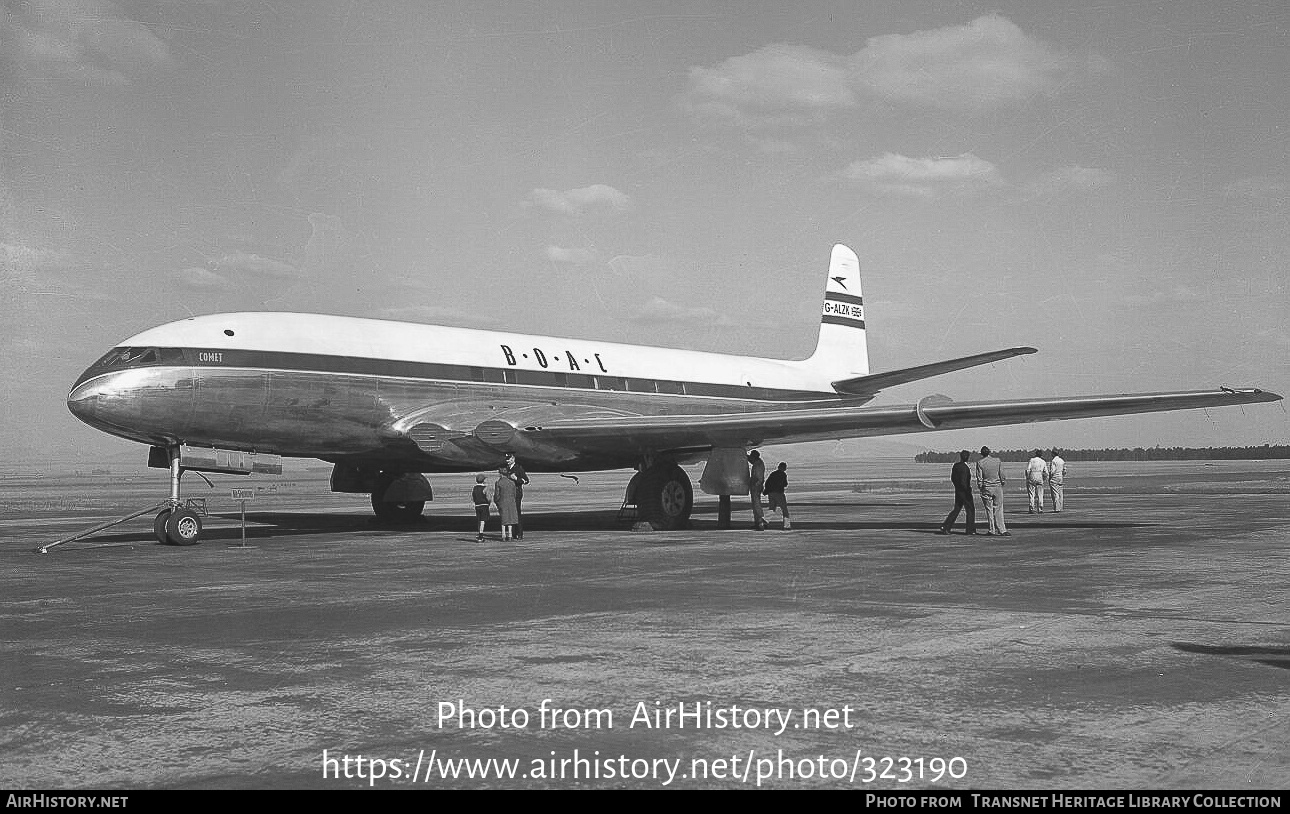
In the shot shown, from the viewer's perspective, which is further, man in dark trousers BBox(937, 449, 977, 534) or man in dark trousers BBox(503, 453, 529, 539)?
man in dark trousers BBox(937, 449, 977, 534)

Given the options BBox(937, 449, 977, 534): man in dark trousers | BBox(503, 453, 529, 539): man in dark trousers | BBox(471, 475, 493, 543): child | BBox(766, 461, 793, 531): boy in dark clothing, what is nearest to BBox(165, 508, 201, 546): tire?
BBox(471, 475, 493, 543): child

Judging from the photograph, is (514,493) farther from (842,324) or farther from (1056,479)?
(842,324)

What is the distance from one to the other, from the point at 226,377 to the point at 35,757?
49.1ft

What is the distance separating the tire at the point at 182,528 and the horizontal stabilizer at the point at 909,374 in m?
16.4

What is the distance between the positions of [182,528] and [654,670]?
1407cm

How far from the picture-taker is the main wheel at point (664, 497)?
2303 centimetres

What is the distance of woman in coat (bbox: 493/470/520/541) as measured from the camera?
19719mm

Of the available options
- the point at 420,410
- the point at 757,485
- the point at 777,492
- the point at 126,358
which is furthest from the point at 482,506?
the point at 126,358

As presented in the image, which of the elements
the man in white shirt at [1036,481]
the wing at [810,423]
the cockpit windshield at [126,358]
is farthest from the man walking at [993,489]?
the cockpit windshield at [126,358]

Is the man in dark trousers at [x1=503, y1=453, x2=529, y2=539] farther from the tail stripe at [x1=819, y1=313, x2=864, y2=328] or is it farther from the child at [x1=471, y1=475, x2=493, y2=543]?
the tail stripe at [x1=819, y1=313, x2=864, y2=328]

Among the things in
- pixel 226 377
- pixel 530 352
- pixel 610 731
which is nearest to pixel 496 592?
pixel 610 731

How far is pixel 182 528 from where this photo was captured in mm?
19156

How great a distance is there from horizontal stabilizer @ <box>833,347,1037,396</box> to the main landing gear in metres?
7.22
